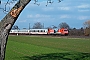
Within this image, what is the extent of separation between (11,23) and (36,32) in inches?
4475

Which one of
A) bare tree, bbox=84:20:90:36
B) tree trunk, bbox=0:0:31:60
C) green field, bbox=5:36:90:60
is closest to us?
tree trunk, bbox=0:0:31:60

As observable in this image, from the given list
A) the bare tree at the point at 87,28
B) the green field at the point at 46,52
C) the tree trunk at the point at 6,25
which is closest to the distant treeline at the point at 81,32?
the bare tree at the point at 87,28

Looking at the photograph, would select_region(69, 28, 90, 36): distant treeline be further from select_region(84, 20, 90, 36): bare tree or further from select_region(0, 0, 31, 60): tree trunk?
select_region(0, 0, 31, 60): tree trunk

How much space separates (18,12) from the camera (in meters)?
8.62

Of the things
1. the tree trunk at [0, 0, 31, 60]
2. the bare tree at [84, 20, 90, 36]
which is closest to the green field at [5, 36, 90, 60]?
the tree trunk at [0, 0, 31, 60]

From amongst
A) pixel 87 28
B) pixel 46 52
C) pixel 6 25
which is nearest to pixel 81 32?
pixel 87 28

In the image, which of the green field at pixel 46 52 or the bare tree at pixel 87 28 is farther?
the bare tree at pixel 87 28

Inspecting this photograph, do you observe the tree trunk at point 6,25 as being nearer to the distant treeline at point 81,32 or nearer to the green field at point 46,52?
the green field at point 46,52

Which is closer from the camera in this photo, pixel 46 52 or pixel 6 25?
pixel 6 25

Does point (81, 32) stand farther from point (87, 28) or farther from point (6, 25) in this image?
point (6, 25)

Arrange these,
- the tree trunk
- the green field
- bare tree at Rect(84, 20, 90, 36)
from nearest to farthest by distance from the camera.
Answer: the tree trunk → the green field → bare tree at Rect(84, 20, 90, 36)

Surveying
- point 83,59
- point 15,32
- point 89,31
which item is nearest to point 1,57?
point 83,59

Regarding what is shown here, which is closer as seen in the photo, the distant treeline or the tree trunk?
the tree trunk

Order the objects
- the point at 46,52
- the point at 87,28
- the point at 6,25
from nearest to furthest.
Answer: the point at 6,25 → the point at 46,52 → the point at 87,28
